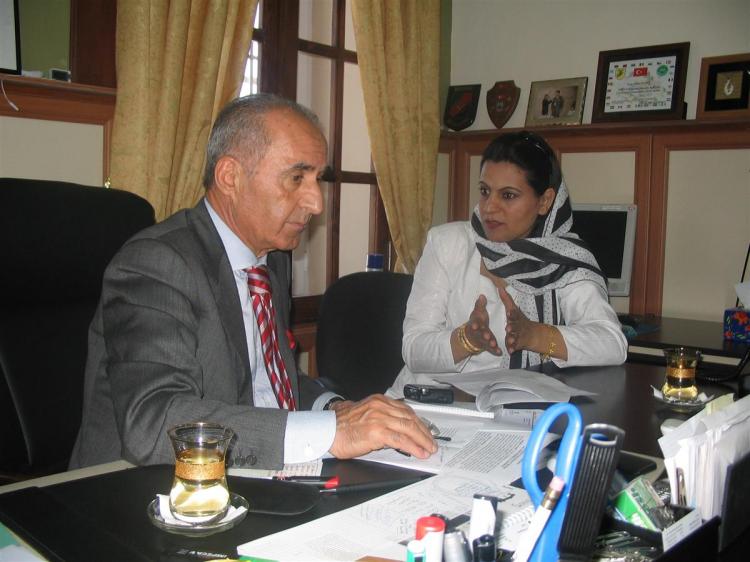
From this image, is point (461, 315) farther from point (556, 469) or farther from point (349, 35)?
point (349, 35)

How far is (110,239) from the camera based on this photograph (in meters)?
1.50

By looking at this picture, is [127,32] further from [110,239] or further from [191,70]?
[110,239]

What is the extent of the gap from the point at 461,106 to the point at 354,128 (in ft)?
2.21

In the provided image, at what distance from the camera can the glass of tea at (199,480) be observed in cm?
84

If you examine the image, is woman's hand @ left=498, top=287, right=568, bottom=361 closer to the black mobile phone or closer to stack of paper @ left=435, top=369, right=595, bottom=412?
stack of paper @ left=435, top=369, right=595, bottom=412

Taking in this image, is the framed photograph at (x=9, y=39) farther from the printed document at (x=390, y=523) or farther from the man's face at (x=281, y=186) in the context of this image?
the printed document at (x=390, y=523)

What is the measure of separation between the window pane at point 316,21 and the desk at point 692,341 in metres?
1.96

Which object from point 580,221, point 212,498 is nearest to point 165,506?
point 212,498

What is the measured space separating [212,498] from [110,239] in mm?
808

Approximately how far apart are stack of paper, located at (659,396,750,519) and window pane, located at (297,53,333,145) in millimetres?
2775

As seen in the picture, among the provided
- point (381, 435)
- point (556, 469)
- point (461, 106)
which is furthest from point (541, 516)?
point (461, 106)

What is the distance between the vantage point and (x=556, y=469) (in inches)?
23.8

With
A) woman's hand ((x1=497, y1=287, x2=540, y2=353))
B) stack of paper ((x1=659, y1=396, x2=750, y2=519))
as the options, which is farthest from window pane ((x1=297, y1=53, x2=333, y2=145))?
stack of paper ((x1=659, y1=396, x2=750, y2=519))

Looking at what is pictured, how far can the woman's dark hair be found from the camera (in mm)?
2324
